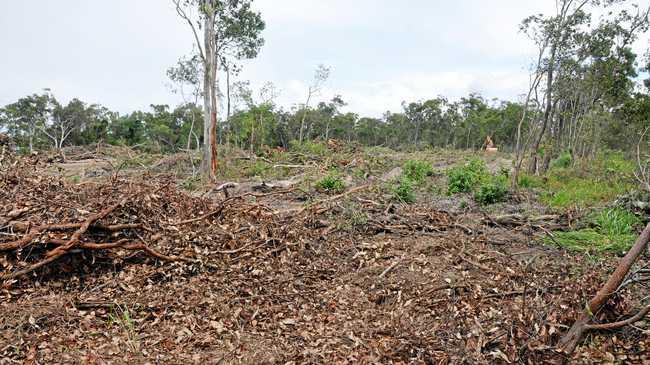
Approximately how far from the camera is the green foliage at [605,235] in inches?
190

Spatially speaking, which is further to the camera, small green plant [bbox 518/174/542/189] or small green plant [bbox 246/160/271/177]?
small green plant [bbox 246/160/271/177]

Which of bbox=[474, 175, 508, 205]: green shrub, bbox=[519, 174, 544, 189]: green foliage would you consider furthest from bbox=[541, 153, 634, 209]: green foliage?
bbox=[474, 175, 508, 205]: green shrub

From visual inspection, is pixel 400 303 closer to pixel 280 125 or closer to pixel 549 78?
A: pixel 549 78

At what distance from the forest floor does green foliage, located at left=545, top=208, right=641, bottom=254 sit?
0.11 meters

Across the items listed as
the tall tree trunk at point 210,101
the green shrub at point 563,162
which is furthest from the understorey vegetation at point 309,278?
the green shrub at point 563,162

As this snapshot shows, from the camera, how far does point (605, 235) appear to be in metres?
5.28

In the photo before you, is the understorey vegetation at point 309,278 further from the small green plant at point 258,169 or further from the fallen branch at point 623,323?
the small green plant at point 258,169

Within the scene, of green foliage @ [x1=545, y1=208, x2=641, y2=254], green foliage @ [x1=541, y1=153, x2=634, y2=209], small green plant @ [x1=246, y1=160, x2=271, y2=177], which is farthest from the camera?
small green plant @ [x1=246, y1=160, x2=271, y2=177]

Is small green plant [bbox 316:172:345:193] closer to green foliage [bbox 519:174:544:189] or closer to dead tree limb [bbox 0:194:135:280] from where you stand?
green foliage [bbox 519:174:544:189]

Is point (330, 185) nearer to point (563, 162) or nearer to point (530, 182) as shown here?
point (530, 182)

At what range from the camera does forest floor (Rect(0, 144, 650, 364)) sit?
2.95 m

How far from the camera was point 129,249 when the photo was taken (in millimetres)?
3928

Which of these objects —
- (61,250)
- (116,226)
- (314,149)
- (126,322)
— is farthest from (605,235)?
(314,149)

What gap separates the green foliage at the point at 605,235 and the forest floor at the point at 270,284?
0.11 metres
